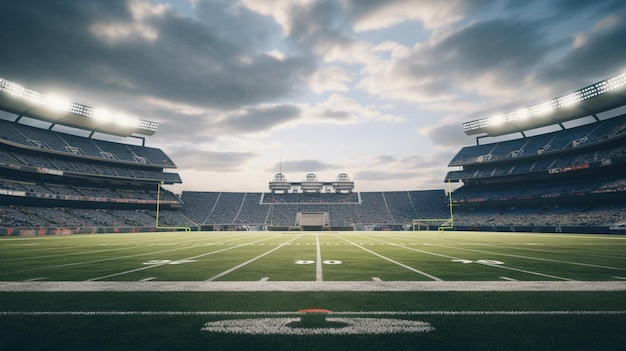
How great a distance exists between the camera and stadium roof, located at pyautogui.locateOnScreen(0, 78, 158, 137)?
119 ft

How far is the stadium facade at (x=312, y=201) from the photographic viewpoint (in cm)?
3569

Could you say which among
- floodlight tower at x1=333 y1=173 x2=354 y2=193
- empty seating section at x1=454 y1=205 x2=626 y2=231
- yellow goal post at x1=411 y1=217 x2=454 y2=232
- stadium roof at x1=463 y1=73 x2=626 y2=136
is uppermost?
stadium roof at x1=463 y1=73 x2=626 y2=136

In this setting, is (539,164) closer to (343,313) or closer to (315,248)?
(315,248)

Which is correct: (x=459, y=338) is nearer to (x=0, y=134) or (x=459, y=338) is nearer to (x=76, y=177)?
(x=0, y=134)

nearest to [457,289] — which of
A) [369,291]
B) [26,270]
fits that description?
[369,291]

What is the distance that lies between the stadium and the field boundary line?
5 centimetres

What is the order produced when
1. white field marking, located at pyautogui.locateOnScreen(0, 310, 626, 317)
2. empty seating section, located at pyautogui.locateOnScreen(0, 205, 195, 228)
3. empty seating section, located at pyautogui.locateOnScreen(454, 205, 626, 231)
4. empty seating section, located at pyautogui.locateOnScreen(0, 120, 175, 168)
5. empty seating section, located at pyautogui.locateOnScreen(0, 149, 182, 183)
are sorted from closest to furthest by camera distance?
1. white field marking, located at pyautogui.locateOnScreen(0, 310, 626, 317)
2. empty seating section, located at pyautogui.locateOnScreen(0, 205, 195, 228)
3. empty seating section, located at pyautogui.locateOnScreen(454, 205, 626, 231)
4. empty seating section, located at pyautogui.locateOnScreen(0, 149, 182, 183)
5. empty seating section, located at pyautogui.locateOnScreen(0, 120, 175, 168)

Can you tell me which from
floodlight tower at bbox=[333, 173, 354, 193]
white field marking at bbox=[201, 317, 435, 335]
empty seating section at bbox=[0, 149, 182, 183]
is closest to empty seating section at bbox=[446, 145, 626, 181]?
floodlight tower at bbox=[333, 173, 354, 193]

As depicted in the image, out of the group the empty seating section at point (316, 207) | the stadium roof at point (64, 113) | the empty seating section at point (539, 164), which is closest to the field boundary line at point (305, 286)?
the empty seating section at point (539, 164)

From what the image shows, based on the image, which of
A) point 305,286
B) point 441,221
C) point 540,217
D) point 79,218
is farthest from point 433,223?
point 305,286

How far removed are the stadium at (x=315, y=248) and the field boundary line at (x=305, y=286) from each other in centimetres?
5

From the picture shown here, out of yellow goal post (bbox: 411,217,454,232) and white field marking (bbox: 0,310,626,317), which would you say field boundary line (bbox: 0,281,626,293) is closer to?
white field marking (bbox: 0,310,626,317)

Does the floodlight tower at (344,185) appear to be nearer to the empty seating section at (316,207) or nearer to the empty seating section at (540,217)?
the empty seating section at (316,207)

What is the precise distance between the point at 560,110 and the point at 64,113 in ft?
218
